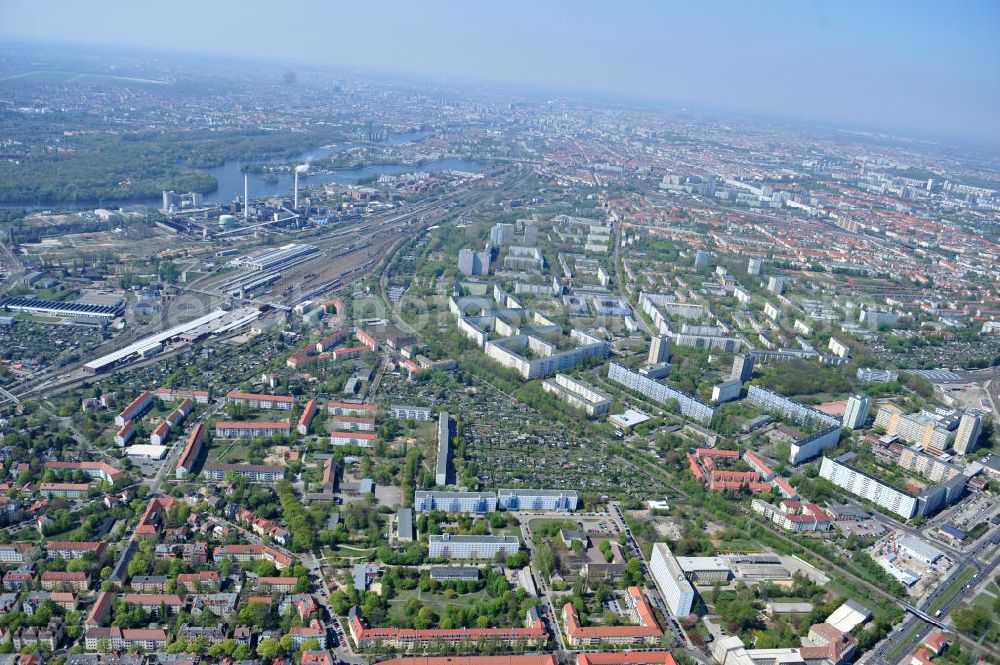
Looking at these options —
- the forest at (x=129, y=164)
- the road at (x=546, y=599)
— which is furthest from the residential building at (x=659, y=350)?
the forest at (x=129, y=164)

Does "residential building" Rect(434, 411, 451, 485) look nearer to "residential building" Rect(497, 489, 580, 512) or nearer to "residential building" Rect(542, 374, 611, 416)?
"residential building" Rect(497, 489, 580, 512)

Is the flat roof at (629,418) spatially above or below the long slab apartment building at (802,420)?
below

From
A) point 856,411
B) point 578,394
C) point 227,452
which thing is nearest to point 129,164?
point 227,452

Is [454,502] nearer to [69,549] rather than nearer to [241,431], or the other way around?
[241,431]

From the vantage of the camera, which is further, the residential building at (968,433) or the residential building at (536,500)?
the residential building at (968,433)

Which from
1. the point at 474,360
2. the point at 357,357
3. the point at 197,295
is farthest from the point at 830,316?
the point at 197,295

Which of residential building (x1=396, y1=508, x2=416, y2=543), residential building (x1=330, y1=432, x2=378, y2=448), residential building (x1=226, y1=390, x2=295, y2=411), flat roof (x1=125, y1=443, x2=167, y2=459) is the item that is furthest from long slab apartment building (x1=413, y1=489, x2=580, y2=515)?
flat roof (x1=125, y1=443, x2=167, y2=459)

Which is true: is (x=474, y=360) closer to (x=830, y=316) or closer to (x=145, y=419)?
(x=145, y=419)

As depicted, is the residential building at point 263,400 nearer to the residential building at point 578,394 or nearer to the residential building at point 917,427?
the residential building at point 578,394
